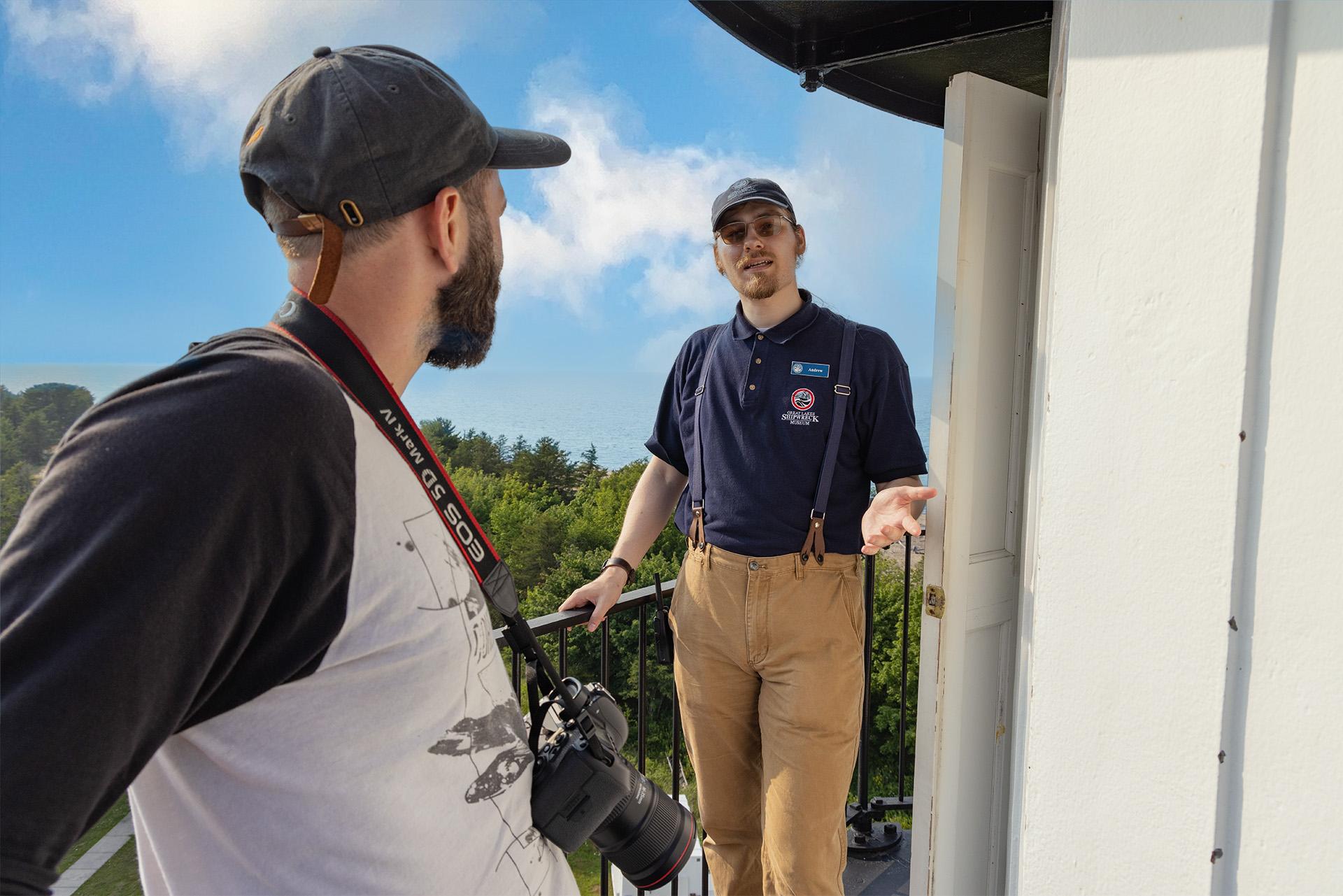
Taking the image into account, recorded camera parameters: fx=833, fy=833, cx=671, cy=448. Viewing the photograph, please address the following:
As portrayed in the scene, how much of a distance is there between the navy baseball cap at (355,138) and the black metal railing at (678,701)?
0.94 meters

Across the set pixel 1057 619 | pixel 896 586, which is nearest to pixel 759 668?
pixel 1057 619

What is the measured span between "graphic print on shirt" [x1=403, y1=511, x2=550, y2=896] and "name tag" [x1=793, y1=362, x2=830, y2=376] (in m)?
1.41

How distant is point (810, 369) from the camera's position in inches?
88.0

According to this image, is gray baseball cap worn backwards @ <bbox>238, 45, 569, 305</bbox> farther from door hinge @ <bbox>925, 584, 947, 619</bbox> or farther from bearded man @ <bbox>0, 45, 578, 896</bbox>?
door hinge @ <bbox>925, 584, 947, 619</bbox>

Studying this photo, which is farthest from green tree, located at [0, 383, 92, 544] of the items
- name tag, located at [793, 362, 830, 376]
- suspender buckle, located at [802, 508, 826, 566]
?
suspender buckle, located at [802, 508, 826, 566]

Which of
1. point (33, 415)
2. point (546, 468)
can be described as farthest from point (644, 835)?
point (33, 415)

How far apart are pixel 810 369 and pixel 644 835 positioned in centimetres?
136

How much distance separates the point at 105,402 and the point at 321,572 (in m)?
0.20

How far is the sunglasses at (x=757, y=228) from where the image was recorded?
237cm

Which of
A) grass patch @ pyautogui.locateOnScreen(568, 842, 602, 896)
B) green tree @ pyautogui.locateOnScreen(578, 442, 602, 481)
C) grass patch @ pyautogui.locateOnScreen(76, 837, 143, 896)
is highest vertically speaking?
green tree @ pyautogui.locateOnScreen(578, 442, 602, 481)

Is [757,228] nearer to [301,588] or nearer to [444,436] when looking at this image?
[301,588]

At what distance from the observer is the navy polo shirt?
2121 mm

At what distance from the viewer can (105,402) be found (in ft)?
2.06

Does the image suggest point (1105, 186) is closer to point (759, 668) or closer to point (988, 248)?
point (988, 248)
